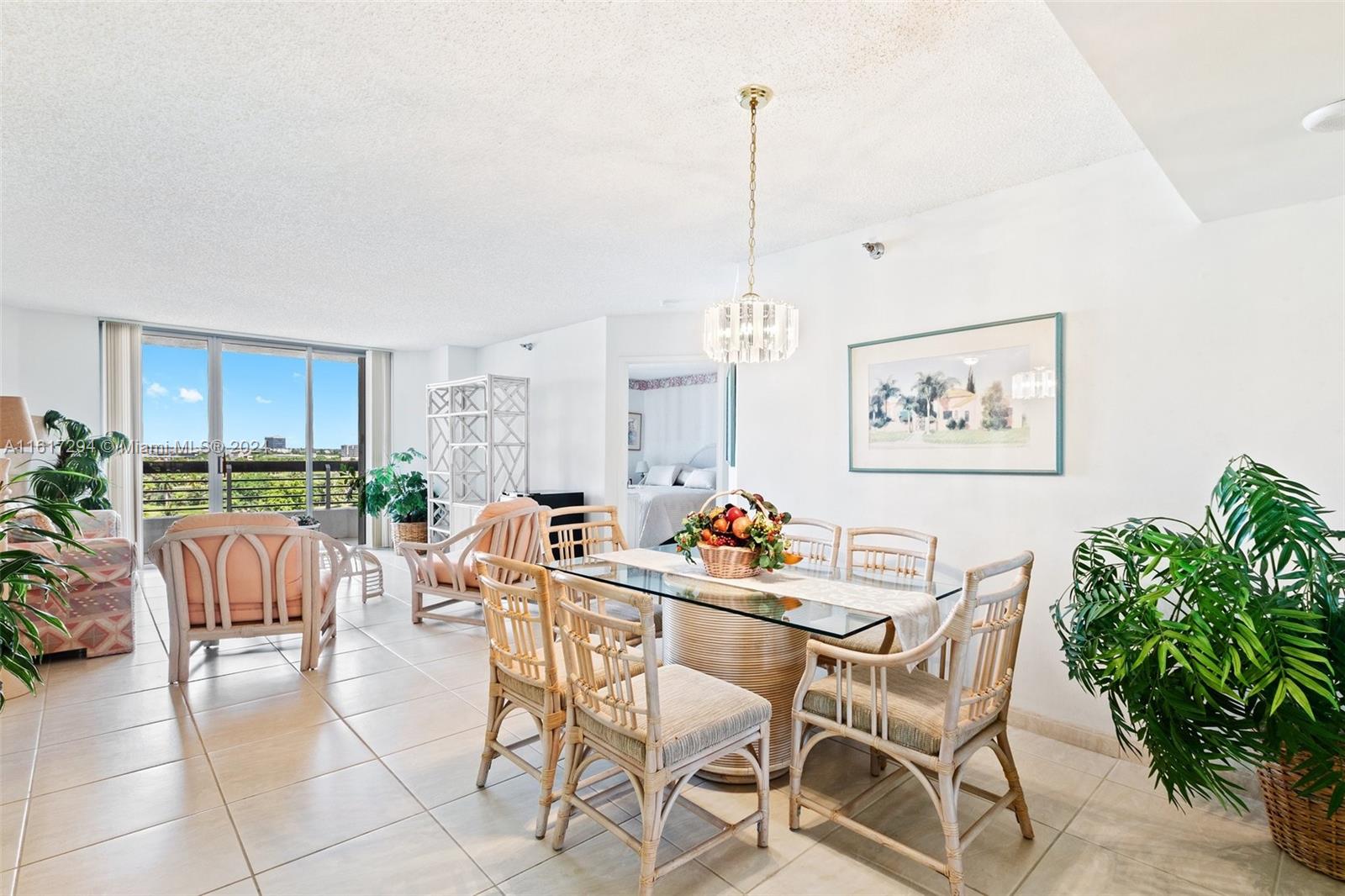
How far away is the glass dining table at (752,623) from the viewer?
231 cm

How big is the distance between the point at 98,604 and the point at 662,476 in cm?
597

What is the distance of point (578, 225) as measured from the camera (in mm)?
3750

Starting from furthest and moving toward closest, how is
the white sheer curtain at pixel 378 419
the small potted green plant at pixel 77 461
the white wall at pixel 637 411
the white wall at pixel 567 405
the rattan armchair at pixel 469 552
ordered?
1. the white wall at pixel 637 411
2. the white sheer curtain at pixel 378 419
3. the white wall at pixel 567 405
4. the small potted green plant at pixel 77 461
5. the rattan armchair at pixel 469 552

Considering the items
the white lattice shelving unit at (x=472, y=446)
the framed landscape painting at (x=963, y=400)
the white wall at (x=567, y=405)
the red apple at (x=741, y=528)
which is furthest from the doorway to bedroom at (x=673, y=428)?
the red apple at (x=741, y=528)

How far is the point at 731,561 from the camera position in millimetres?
2580

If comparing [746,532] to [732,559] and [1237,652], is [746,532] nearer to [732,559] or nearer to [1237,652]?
[732,559]

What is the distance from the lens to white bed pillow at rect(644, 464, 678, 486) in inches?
343

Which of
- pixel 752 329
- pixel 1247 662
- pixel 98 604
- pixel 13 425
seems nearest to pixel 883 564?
pixel 752 329

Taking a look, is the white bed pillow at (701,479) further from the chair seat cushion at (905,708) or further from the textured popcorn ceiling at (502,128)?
the chair seat cushion at (905,708)

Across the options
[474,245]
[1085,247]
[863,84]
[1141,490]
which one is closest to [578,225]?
[474,245]

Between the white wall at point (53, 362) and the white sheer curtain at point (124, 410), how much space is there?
3.0 inches

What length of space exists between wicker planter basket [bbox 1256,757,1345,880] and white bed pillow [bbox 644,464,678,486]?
22.7 feet

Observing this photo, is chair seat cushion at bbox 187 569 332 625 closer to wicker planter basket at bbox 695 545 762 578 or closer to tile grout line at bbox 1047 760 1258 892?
wicker planter basket at bbox 695 545 762 578

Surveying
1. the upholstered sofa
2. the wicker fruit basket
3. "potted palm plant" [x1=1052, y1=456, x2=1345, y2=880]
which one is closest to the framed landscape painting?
"potted palm plant" [x1=1052, y1=456, x2=1345, y2=880]
